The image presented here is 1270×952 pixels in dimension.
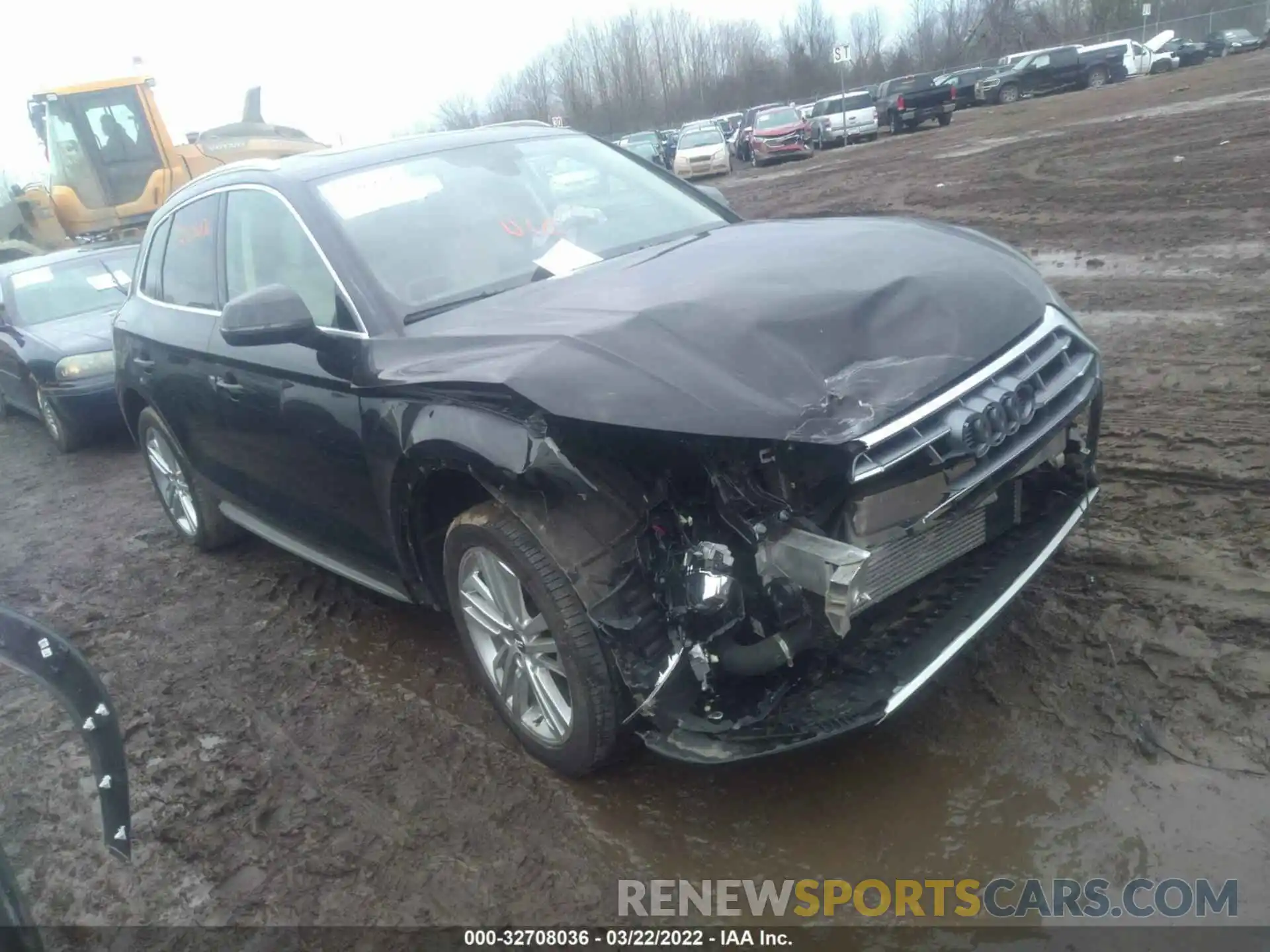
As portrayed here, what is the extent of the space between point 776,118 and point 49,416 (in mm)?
23994

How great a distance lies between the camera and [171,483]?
5742 mm

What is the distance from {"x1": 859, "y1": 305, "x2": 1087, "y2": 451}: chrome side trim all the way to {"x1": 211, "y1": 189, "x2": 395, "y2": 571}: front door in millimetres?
1803

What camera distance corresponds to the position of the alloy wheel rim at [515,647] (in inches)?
121

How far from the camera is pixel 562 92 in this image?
225 feet

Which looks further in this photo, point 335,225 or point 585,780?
point 335,225

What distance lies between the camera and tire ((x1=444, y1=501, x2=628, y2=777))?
285 centimetres

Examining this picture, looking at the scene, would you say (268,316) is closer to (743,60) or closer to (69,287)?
(69,287)

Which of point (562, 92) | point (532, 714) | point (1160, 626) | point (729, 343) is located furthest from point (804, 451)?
point (562, 92)

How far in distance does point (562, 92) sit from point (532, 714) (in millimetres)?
70578

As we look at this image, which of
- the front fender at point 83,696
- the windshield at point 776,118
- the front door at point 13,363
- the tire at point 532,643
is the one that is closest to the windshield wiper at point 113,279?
the front door at point 13,363

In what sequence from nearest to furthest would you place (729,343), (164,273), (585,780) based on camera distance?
1. (729,343)
2. (585,780)
3. (164,273)

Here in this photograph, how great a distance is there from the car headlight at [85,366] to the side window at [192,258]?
3606mm

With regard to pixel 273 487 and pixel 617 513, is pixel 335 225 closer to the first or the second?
pixel 273 487

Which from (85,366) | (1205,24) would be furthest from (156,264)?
(1205,24)
